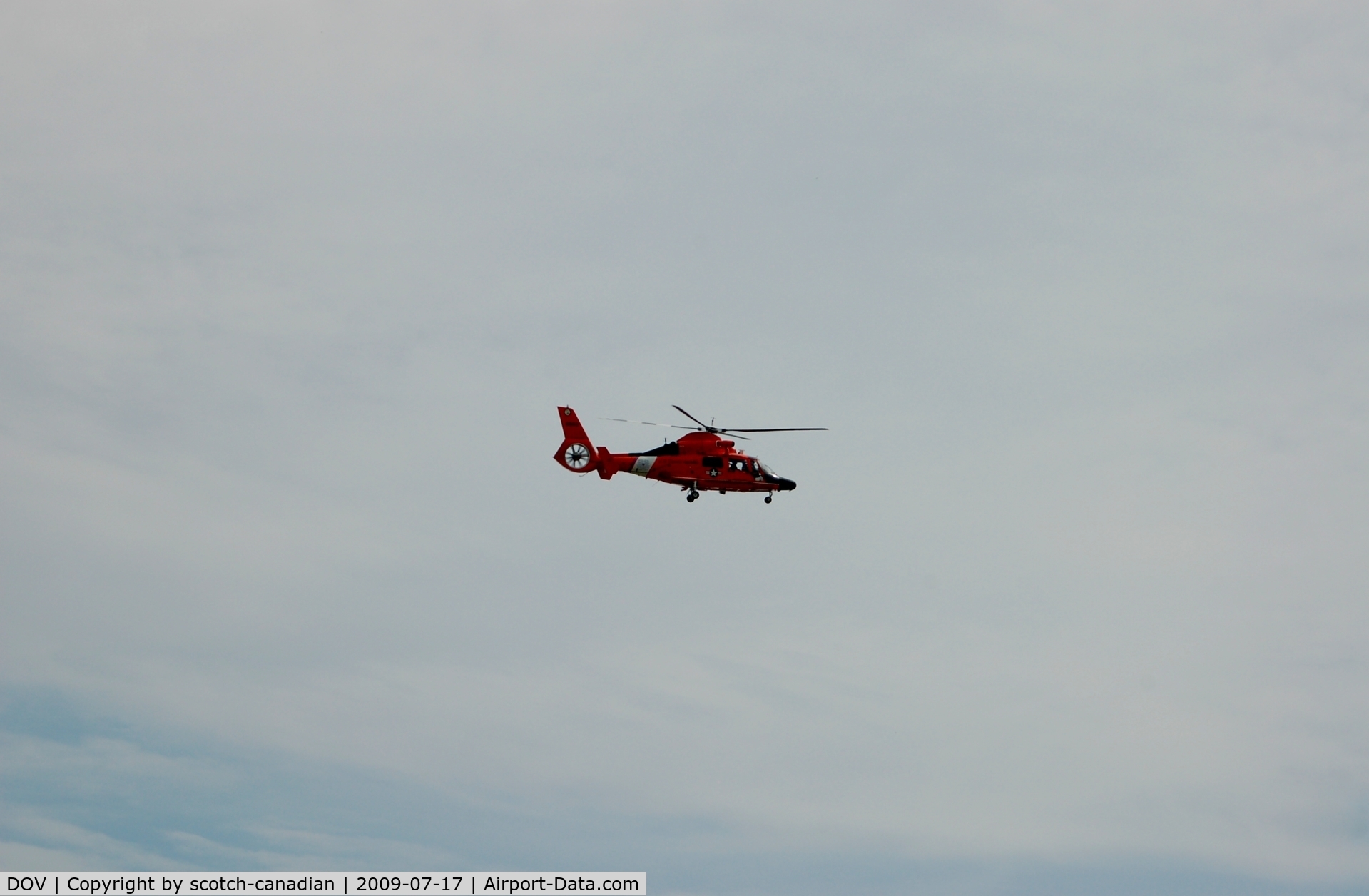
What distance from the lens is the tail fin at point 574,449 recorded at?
138250 mm

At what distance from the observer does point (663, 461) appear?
455 feet

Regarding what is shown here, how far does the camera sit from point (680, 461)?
139 metres

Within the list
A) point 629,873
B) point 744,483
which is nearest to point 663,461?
point 744,483

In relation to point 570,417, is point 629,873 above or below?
below

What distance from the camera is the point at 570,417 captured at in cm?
13912

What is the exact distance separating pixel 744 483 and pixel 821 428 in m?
7.96

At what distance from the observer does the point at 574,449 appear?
454 ft

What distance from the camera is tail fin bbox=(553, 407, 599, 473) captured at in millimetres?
138250

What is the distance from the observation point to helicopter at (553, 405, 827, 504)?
454ft

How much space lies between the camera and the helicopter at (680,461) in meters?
138

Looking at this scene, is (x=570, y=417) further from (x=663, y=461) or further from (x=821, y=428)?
(x=821, y=428)

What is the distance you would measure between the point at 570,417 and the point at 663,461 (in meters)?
7.68

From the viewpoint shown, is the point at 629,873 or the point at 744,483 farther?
the point at 744,483

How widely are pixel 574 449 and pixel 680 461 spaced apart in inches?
309
